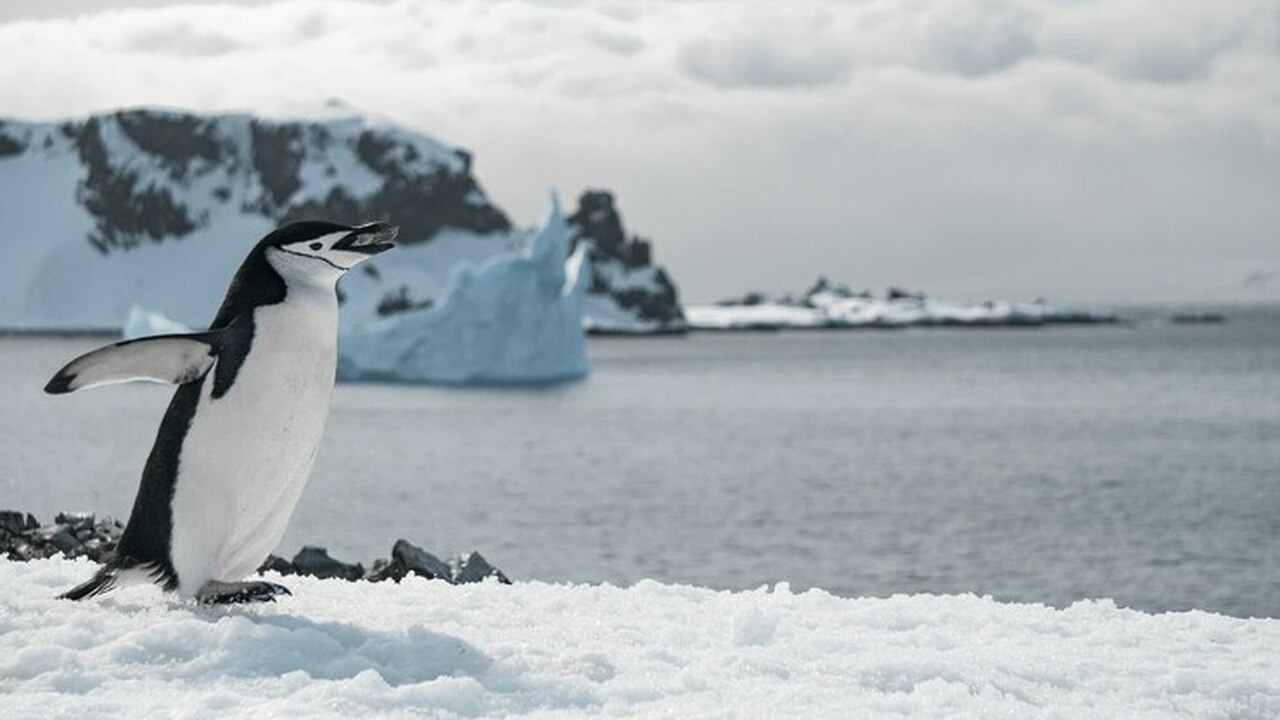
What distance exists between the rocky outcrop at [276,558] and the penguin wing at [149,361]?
300cm

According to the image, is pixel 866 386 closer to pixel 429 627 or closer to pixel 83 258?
pixel 429 627

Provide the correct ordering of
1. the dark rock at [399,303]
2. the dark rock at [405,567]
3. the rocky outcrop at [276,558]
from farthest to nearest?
the dark rock at [399,303] < the rocky outcrop at [276,558] < the dark rock at [405,567]

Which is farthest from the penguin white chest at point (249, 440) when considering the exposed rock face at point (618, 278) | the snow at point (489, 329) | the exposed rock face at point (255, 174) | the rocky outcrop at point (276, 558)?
the exposed rock face at point (618, 278)

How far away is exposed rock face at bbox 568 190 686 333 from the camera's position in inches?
6914

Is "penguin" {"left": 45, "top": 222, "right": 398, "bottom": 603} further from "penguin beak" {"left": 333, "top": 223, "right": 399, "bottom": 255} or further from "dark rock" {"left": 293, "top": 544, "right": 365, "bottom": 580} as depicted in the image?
"dark rock" {"left": 293, "top": 544, "right": 365, "bottom": 580}

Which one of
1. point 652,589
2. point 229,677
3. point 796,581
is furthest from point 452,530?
point 229,677

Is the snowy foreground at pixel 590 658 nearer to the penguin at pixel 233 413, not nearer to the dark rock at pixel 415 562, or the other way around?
the penguin at pixel 233 413

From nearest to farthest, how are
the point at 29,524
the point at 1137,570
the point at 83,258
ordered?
the point at 29,524 → the point at 1137,570 → the point at 83,258

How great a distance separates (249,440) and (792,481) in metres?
32.6

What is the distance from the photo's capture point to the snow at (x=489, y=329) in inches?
2164

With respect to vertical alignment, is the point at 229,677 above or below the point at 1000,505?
above

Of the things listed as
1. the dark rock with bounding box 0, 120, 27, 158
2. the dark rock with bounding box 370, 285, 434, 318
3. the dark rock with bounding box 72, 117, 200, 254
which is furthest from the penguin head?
the dark rock with bounding box 0, 120, 27, 158

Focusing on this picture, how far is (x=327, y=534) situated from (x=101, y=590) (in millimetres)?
22318

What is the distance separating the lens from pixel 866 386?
85.0 metres
